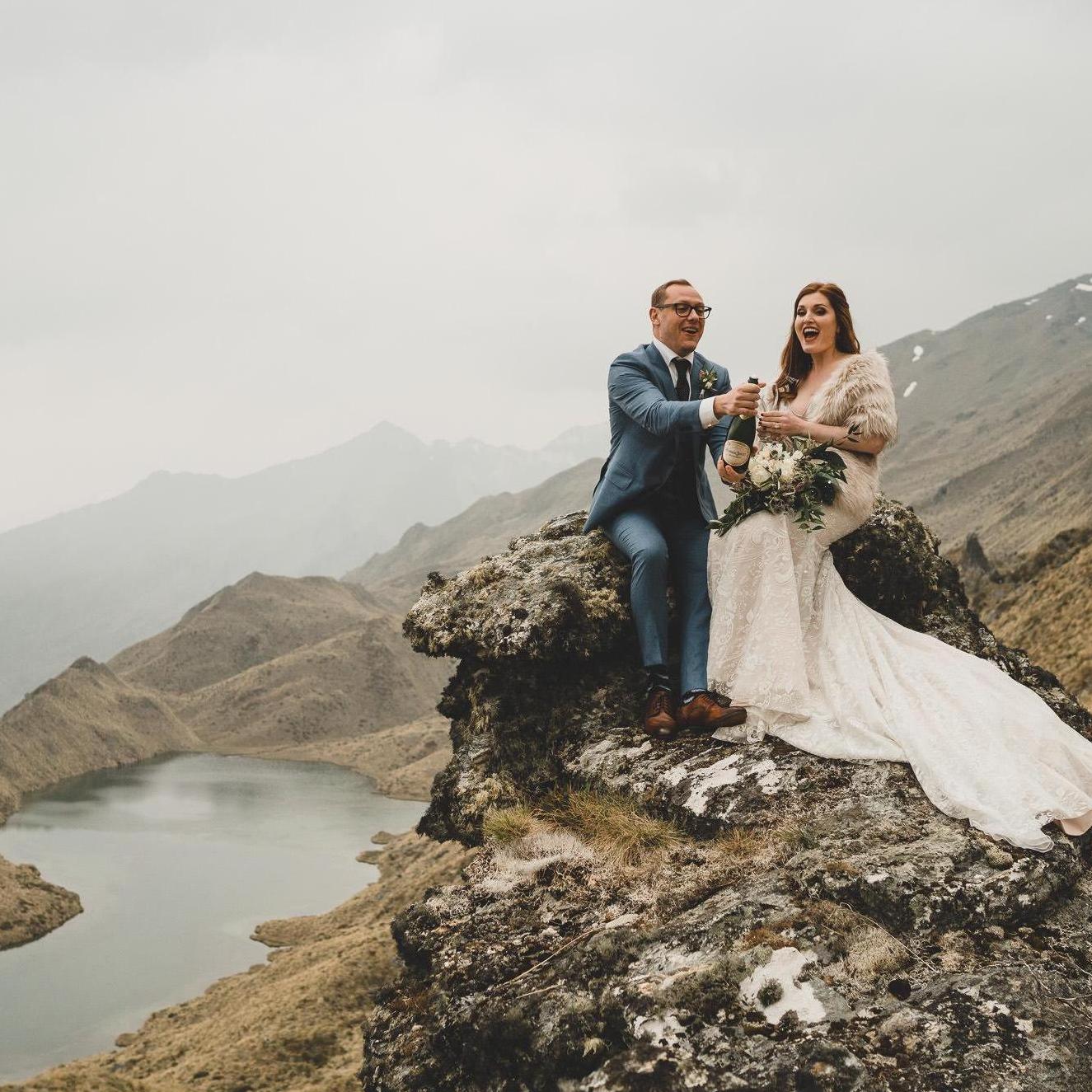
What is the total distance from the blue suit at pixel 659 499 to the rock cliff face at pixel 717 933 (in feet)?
1.76

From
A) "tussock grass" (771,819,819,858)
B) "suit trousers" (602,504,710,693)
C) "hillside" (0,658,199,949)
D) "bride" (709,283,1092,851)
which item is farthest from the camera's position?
"hillside" (0,658,199,949)

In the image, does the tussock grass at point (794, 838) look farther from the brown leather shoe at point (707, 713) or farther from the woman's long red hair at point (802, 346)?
the woman's long red hair at point (802, 346)

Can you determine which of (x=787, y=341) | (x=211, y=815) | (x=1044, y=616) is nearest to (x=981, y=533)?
(x=1044, y=616)

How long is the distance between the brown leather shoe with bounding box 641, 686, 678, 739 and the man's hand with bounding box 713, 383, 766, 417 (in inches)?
71.5

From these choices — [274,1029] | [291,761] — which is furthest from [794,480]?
[291,761]

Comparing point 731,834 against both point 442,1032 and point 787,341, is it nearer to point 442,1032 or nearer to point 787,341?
point 442,1032

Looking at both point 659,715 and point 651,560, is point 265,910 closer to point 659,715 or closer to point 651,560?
point 659,715

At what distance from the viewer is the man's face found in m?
6.12

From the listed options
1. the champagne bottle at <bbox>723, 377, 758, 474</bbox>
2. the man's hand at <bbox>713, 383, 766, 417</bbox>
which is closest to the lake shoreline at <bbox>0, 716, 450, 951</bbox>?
the champagne bottle at <bbox>723, 377, 758, 474</bbox>

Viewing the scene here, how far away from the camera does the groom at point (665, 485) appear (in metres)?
5.58

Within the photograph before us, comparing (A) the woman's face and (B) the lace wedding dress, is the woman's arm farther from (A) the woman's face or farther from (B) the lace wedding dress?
(A) the woman's face

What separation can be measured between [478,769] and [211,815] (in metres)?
91.9

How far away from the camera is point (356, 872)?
215 feet

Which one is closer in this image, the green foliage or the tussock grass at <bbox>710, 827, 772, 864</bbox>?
the tussock grass at <bbox>710, 827, 772, 864</bbox>
